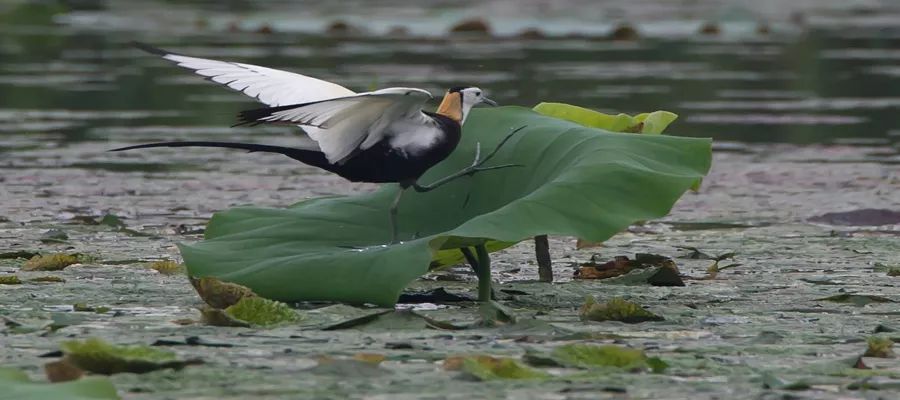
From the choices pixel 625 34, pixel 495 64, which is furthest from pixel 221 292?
pixel 625 34

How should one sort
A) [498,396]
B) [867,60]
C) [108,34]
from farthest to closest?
[108,34] → [867,60] → [498,396]

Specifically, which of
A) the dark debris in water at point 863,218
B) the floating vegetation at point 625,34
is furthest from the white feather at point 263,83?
the floating vegetation at point 625,34

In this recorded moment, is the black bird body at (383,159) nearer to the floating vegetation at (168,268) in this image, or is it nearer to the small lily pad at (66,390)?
the floating vegetation at (168,268)

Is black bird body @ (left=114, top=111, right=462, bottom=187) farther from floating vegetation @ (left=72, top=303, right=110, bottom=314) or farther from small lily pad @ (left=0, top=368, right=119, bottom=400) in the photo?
small lily pad @ (left=0, top=368, right=119, bottom=400)

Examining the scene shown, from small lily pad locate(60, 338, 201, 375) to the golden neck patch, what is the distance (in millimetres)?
1413

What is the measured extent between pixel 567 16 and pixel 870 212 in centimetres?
1549

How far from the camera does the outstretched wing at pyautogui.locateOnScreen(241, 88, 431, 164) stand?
3.99 meters

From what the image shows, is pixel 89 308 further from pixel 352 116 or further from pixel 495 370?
pixel 495 370

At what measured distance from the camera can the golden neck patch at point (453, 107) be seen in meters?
4.52

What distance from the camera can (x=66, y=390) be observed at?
116 inches

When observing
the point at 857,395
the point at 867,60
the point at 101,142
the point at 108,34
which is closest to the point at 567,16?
the point at 108,34

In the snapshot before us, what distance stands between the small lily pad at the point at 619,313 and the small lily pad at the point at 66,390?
1.38 m

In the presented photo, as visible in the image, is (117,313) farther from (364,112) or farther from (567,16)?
(567,16)

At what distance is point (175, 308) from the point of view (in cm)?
424
